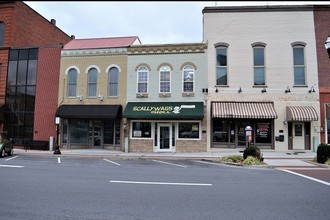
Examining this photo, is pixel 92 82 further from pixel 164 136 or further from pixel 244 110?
pixel 244 110

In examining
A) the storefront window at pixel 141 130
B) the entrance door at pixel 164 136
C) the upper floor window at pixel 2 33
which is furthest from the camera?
the upper floor window at pixel 2 33

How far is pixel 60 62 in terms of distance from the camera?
22.2m

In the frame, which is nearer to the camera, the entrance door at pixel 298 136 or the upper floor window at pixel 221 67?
the entrance door at pixel 298 136

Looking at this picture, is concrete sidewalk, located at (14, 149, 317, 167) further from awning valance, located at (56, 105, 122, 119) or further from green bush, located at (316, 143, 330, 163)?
awning valance, located at (56, 105, 122, 119)

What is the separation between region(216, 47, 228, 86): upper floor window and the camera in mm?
20188

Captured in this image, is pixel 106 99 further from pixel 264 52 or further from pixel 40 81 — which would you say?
pixel 264 52

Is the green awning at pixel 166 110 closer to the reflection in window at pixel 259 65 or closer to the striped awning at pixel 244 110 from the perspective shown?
the striped awning at pixel 244 110

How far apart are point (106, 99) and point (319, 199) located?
16.9 m

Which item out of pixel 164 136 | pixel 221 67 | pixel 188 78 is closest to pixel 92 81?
pixel 164 136

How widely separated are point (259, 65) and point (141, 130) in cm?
980

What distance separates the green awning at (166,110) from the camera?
19.1 m

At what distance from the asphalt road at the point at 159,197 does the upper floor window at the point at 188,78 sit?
10865 millimetres

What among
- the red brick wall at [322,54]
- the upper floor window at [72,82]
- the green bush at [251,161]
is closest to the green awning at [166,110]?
the upper floor window at [72,82]

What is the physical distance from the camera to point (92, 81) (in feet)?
A: 71.4
